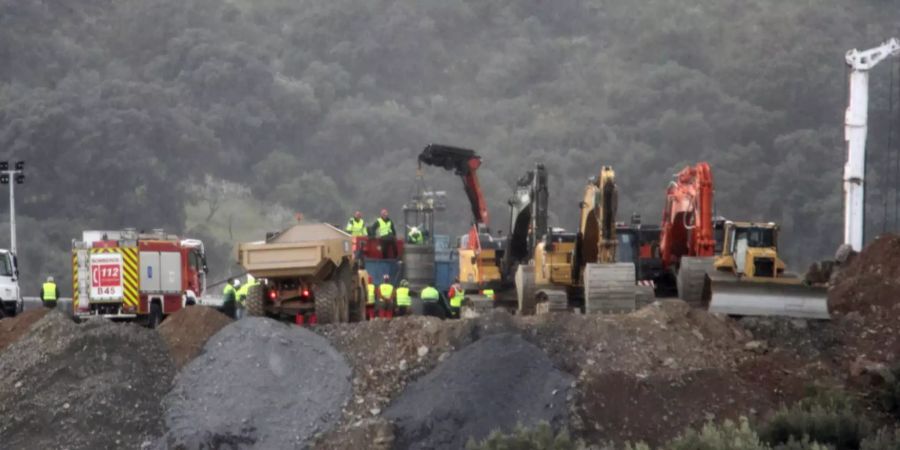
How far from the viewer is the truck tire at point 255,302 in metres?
27.5

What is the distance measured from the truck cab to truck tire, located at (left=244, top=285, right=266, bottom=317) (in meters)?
10.2

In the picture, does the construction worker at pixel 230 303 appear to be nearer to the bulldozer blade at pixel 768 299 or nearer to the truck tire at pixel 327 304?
the truck tire at pixel 327 304

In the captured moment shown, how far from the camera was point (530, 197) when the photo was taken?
30188 mm

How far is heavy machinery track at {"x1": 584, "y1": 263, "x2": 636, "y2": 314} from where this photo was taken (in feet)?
84.2

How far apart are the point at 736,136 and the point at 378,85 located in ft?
74.2

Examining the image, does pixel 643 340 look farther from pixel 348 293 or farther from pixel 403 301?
pixel 403 301

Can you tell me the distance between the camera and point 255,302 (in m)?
27.5

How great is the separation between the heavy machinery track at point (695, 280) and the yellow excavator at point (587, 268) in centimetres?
119

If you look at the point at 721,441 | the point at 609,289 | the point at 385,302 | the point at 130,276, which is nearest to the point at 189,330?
the point at 609,289

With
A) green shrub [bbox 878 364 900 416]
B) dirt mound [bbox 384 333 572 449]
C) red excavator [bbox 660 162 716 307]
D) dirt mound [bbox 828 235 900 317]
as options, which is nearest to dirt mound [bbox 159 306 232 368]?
dirt mound [bbox 384 333 572 449]

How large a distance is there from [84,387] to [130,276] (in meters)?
11.8

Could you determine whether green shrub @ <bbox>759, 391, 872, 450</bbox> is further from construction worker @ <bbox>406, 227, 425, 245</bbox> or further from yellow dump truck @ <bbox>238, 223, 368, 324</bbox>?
construction worker @ <bbox>406, 227, 425, 245</bbox>

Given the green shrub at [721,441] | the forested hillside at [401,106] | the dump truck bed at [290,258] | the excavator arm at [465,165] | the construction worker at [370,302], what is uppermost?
the forested hillside at [401,106]

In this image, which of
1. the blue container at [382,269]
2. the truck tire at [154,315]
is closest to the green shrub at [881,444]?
the truck tire at [154,315]
